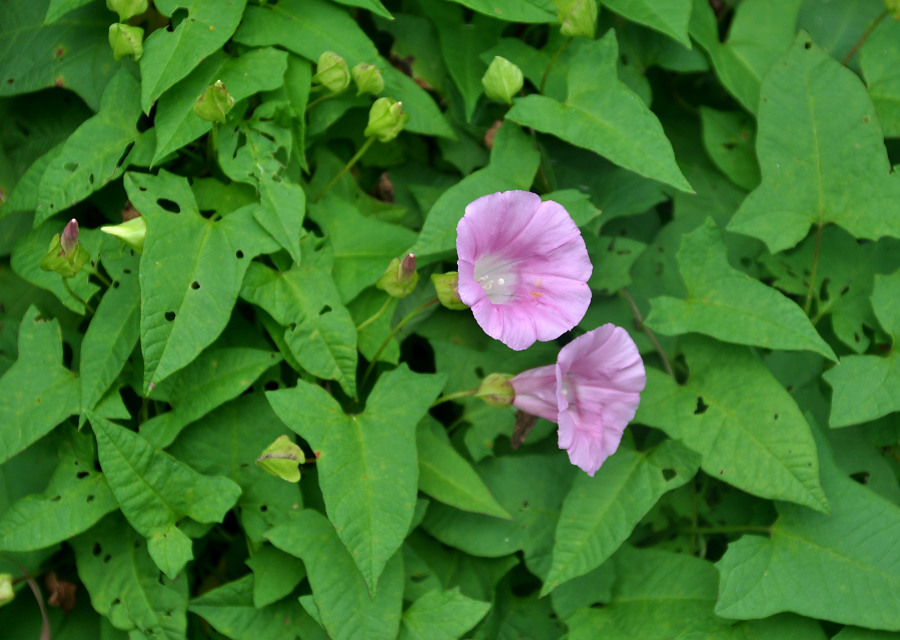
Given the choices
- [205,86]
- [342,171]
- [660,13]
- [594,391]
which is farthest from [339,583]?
[660,13]

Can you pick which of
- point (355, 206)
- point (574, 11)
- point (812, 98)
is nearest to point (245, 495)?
point (355, 206)

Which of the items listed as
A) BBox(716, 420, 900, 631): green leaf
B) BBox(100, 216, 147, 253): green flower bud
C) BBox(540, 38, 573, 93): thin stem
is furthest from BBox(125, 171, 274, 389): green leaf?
BBox(716, 420, 900, 631): green leaf

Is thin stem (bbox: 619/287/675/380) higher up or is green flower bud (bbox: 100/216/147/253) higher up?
green flower bud (bbox: 100/216/147/253)

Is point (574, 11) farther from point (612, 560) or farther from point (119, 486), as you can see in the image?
point (119, 486)

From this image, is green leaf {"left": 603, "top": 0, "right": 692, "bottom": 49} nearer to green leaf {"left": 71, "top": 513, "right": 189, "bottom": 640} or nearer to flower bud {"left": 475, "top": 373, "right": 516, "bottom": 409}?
flower bud {"left": 475, "top": 373, "right": 516, "bottom": 409}

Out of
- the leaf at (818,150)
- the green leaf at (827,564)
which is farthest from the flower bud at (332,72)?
the green leaf at (827,564)

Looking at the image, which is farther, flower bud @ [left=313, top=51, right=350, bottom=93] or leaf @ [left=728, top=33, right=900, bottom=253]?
leaf @ [left=728, top=33, right=900, bottom=253]
